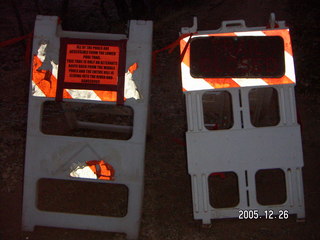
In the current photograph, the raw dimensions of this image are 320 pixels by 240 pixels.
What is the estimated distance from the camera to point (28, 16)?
5.96 metres

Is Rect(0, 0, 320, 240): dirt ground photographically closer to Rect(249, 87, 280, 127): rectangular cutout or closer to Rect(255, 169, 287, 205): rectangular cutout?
Rect(255, 169, 287, 205): rectangular cutout

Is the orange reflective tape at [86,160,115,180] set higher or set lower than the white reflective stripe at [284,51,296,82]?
lower

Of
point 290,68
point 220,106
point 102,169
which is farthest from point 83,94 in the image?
point 290,68

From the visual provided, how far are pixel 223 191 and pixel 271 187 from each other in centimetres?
56

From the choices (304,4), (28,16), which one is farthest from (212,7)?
(28,16)

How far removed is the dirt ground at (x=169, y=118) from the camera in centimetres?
346

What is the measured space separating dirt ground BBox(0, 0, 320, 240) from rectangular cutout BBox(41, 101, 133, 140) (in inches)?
13.1

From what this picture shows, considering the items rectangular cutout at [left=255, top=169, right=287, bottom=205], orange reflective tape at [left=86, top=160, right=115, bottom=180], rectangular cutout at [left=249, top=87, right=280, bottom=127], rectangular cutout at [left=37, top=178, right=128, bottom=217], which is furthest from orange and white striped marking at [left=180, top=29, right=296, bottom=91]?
rectangular cutout at [left=37, top=178, right=128, bottom=217]

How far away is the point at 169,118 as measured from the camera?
4516mm

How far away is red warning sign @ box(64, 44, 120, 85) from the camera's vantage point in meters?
3.15

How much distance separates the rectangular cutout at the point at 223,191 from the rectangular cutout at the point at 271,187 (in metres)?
0.27

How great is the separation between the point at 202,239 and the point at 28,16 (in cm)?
497

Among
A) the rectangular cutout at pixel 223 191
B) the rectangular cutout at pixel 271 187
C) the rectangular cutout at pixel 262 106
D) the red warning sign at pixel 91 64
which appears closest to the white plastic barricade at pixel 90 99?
the red warning sign at pixel 91 64

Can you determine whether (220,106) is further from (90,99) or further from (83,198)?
(83,198)
